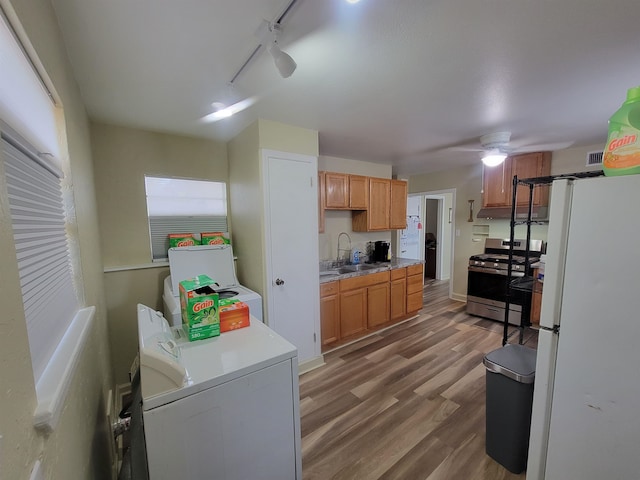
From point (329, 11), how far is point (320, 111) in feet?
3.32

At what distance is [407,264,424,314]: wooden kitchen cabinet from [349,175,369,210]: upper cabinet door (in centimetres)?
113

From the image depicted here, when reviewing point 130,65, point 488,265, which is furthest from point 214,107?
point 488,265

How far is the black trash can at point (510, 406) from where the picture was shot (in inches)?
59.6

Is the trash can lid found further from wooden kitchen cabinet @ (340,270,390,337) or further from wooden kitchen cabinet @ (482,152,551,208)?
wooden kitchen cabinet @ (482,152,551,208)

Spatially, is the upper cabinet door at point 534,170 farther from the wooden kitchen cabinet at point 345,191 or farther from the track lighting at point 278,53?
the track lighting at point 278,53

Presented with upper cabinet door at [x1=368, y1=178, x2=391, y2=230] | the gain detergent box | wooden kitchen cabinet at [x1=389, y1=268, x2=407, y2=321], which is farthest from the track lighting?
wooden kitchen cabinet at [x1=389, y1=268, x2=407, y2=321]

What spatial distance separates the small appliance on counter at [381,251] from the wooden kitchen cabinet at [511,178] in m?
1.59

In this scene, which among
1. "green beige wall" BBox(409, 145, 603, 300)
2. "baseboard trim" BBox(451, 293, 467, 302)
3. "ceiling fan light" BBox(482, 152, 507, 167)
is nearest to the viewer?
"ceiling fan light" BBox(482, 152, 507, 167)

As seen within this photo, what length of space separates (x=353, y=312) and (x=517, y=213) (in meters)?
2.69

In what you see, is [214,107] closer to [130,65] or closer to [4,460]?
[130,65]

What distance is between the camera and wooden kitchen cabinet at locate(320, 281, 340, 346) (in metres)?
2.86

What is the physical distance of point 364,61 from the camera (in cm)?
146

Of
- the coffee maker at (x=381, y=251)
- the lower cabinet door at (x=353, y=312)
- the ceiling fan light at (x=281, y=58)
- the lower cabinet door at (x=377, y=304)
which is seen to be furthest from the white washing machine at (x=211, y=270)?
the coffee maker at (x=381, y=251)

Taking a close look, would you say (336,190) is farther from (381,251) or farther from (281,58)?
(281,58)
